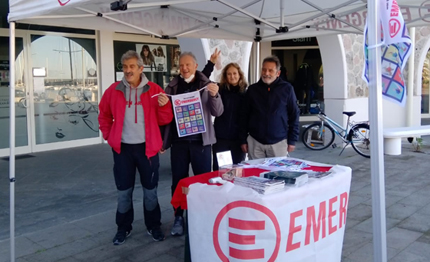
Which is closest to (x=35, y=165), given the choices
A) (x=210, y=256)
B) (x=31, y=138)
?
(x=31, y=138)

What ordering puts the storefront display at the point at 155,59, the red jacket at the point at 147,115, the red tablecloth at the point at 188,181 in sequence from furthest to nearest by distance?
1. the storefront display at the point at 155,59
2. the red jacket at the point at 147,115
3. the red tablecloth at the point at 188,181

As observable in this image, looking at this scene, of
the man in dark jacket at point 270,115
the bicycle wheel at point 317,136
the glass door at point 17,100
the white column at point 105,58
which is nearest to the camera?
the man in dark jacket at point 270,115

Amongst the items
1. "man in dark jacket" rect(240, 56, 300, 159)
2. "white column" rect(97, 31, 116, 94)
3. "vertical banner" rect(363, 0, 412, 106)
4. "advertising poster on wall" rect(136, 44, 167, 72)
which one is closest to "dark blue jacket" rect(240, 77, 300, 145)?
"man in dark jacket" rect(240, 56, 300, 159)

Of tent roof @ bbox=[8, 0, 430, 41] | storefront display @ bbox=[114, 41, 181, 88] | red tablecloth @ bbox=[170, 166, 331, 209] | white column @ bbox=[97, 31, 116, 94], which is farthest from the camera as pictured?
storefront display @ bbox=[114, 41, 181, 88]

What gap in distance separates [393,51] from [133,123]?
220cm

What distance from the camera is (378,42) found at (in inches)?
92.7

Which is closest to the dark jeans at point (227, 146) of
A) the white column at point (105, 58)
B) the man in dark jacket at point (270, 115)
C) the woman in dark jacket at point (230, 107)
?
the woman in dark jacket at point (230, 107)

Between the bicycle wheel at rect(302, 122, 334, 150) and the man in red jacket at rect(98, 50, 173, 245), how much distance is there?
5.83 m

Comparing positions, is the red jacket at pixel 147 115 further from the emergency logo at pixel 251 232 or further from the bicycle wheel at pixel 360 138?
the bicycle wheel at pixel 360 138

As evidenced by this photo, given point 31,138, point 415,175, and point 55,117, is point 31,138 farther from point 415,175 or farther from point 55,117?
point 415,175

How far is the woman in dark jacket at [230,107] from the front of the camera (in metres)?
4.24

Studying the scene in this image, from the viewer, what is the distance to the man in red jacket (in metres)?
3.68

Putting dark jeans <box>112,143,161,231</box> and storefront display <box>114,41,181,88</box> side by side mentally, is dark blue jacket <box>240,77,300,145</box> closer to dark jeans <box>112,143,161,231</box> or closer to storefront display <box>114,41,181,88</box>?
dark jeans <box>112,143,161,231</box>

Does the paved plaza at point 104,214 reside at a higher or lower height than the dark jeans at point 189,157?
lower
